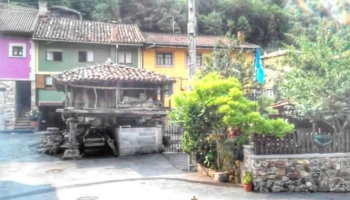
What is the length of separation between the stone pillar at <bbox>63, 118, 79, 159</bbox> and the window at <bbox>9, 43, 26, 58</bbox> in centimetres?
1166

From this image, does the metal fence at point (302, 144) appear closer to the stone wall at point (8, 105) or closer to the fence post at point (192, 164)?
the fence post at point (192, 164)

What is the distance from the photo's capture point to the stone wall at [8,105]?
78.3ft

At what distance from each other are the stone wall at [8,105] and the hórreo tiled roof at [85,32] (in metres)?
4.09

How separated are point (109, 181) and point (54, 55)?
16987 millimetres

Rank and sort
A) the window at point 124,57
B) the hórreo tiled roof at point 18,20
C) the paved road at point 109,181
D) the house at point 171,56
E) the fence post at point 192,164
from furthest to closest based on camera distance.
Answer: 1. the house at point 171,56
2. the window at point 124,57
3. the hórreo tiled roof at point 18,20
4. the fence post at point 192,164
5. the paved road at point 109,181

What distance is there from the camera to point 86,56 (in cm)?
2539

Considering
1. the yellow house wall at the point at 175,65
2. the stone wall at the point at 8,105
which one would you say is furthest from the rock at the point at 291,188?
the stone wall at the point at 8,105

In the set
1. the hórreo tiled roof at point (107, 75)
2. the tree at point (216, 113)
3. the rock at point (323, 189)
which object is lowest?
the rock at point (323, 189)

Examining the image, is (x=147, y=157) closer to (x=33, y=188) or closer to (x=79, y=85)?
(x=79, y=85)

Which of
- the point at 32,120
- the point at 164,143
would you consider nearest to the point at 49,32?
the point at 32,120

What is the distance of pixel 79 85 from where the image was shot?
15.3 metres

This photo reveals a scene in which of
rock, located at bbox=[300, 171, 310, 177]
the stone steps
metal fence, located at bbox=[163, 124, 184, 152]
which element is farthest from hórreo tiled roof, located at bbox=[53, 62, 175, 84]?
the stone steps

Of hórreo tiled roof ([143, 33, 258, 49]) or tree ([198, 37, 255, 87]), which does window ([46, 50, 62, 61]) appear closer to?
hórreo tiled roof ([143, 33, 258, 49])

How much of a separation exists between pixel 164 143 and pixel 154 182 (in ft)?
23.0
